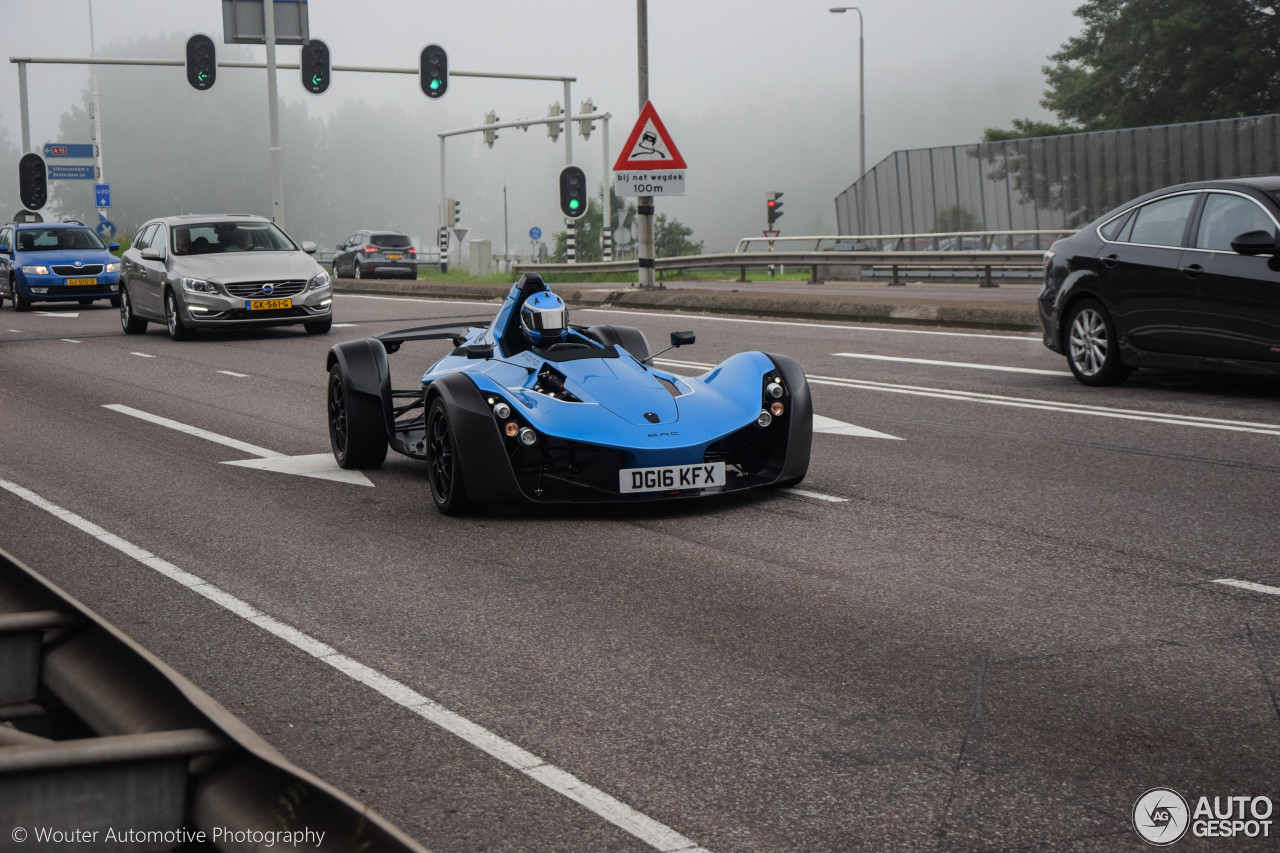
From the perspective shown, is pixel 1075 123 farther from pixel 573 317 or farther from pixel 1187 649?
pixel 1187 649

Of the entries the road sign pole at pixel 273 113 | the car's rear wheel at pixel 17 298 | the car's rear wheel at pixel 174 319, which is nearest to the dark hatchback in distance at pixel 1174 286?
the car's rear wheel at pixel 174 319

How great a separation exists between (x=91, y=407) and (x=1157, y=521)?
9.52 meters

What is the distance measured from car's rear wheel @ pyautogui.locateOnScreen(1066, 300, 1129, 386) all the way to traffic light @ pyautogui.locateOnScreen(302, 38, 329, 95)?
25.4 meters

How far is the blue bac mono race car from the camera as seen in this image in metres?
7.41

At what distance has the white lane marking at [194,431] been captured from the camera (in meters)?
10.4

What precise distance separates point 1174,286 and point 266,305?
12.6m

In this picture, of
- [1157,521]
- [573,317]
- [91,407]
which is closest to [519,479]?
[1157,521]

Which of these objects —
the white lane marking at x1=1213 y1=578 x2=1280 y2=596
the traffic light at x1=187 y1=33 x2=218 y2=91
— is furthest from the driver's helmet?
the traffic light at x1=187 y1=33 x2=218 y2=91

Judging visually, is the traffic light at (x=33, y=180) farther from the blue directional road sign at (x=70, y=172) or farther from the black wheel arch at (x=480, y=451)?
the black wheel arch at (x=480, y=451)

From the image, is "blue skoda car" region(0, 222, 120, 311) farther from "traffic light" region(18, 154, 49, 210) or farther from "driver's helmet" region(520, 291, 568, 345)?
"driver's helmet" region(520, 291, 568, 345)

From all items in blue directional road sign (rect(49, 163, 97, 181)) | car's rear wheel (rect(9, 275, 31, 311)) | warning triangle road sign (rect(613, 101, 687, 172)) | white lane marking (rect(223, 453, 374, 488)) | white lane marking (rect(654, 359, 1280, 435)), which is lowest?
white lane marking (rect(223, 453, 374, 488))

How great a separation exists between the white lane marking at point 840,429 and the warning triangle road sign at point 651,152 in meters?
12.6

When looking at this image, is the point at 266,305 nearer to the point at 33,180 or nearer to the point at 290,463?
the point at 290,463

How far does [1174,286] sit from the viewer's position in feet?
38.2
